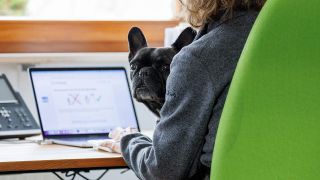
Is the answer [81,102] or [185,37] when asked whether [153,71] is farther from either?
[81,102]

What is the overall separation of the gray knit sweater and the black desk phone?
0.77 metres

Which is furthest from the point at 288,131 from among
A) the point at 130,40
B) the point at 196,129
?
the point at 130,40

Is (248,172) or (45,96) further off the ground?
(248,172)

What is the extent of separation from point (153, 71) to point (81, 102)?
1.42ft

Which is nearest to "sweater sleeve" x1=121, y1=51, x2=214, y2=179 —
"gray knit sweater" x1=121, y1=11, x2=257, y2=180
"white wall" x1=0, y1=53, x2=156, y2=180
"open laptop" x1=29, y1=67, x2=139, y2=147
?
"gray knit sweater" x1=121, y1=11, x2=257, y2=180

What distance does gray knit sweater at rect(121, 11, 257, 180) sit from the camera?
133 cm

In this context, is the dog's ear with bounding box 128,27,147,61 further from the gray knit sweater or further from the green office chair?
the green office chair

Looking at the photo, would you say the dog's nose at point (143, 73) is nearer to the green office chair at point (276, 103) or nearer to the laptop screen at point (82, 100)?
the laptop screen at point (82, 100)

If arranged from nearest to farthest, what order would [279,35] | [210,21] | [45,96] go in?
[279,35] < [210,21] < [45,96]

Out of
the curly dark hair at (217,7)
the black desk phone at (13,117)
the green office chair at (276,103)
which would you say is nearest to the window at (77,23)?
the black desk phone at (13,117)

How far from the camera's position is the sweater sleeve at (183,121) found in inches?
52.2

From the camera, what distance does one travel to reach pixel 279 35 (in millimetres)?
1043

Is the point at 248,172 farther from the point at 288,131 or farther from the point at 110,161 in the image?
the point at 110,161

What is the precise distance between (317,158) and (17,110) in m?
1.25
